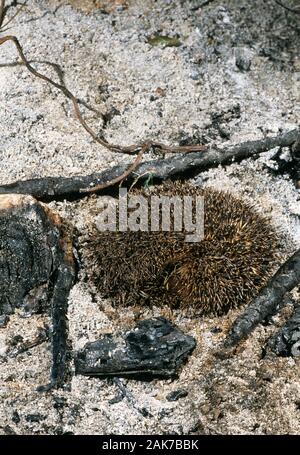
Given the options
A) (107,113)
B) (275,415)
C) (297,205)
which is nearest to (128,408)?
(275,415)

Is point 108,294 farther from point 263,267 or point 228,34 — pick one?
point 228,34

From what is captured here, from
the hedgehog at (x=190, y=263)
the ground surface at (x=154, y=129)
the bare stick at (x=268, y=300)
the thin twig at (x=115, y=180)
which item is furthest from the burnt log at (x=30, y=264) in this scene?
the bare stick at (x=268, y=300)

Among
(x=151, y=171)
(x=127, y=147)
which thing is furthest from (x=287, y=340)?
(x=127, y=147)

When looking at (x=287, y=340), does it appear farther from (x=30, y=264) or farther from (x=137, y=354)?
(x=30, y=264)

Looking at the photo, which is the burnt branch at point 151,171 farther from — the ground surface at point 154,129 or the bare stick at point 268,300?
the bare stick at point 268,300

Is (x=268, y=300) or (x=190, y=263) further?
(x=268, y=300)

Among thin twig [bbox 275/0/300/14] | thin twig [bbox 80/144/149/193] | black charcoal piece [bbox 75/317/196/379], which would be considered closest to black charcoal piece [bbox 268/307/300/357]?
black charcoal piece [bbox 75/317/196/379]
